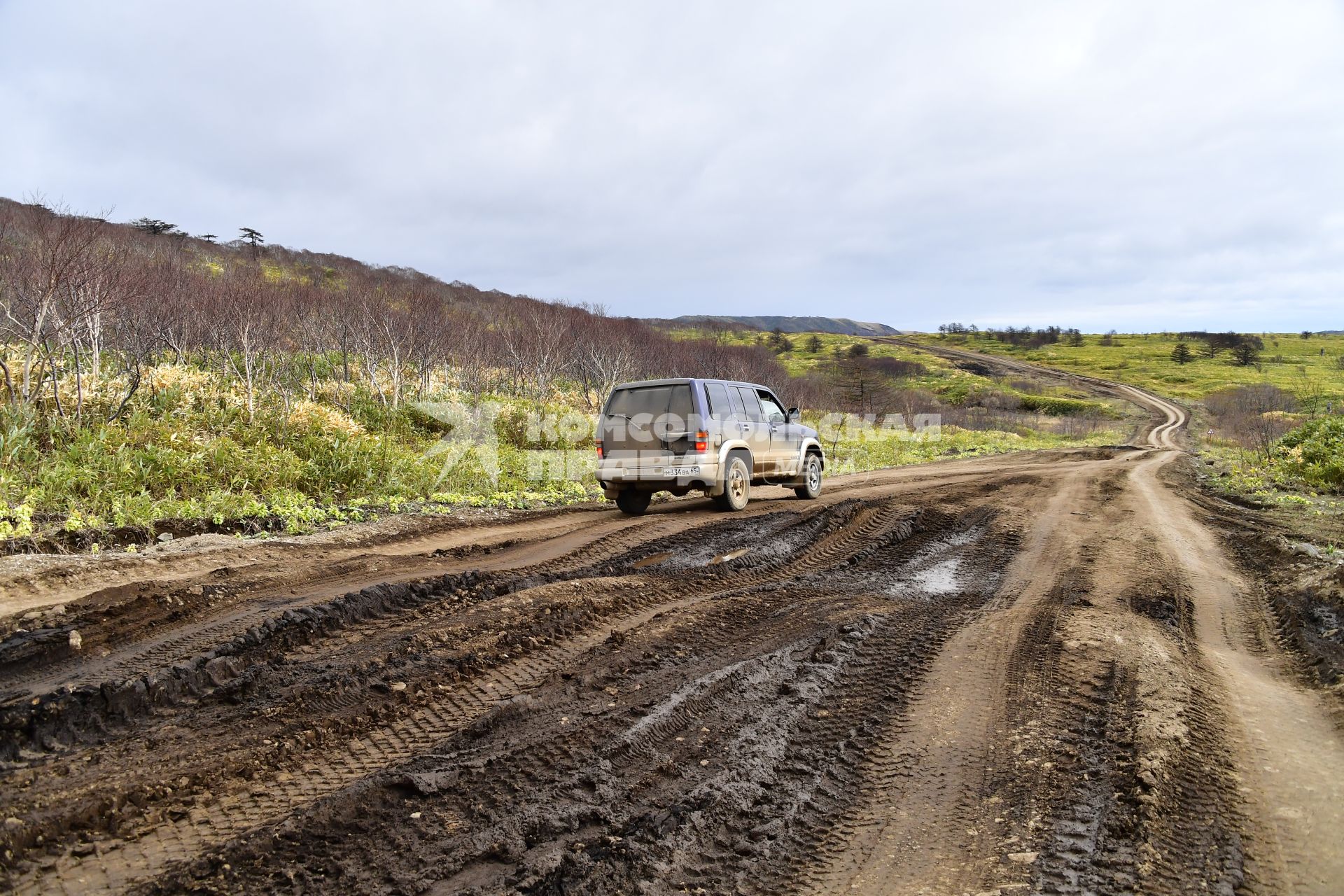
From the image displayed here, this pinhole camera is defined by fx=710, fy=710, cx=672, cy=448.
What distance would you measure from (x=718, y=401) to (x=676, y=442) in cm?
95

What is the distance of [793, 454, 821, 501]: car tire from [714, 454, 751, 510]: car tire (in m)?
1.80

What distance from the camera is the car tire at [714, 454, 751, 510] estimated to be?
33.4 feet

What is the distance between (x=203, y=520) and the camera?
805cm

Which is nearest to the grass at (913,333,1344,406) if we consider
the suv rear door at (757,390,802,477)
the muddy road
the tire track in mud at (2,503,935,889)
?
the suv rear door at (757,390,802,477)

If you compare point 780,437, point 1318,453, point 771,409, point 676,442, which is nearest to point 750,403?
point 771,409

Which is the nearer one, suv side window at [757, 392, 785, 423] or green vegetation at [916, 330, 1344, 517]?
suv side window at [757, 392, 785, 423]

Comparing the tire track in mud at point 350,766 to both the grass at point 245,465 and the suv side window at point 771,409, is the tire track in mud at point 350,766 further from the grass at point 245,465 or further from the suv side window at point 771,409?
the suv side window at point 771,409

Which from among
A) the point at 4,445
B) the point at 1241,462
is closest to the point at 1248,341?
the point at 1241,462

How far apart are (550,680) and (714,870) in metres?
1.81

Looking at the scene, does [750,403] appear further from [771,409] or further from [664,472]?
[664,472]

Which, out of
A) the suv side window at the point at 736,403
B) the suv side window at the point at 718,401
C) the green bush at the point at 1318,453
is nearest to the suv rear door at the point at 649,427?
the suv side window at the point at 718,401

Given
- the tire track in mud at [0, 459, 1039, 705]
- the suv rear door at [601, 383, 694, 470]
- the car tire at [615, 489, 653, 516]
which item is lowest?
the tire track in mud at [0, 459, 1039, 705]

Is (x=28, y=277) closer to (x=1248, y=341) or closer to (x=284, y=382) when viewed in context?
(x=284, y=382)

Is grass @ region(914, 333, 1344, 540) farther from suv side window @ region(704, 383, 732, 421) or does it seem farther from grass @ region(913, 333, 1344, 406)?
suv side window @ region(704, 383, 732, 421)
